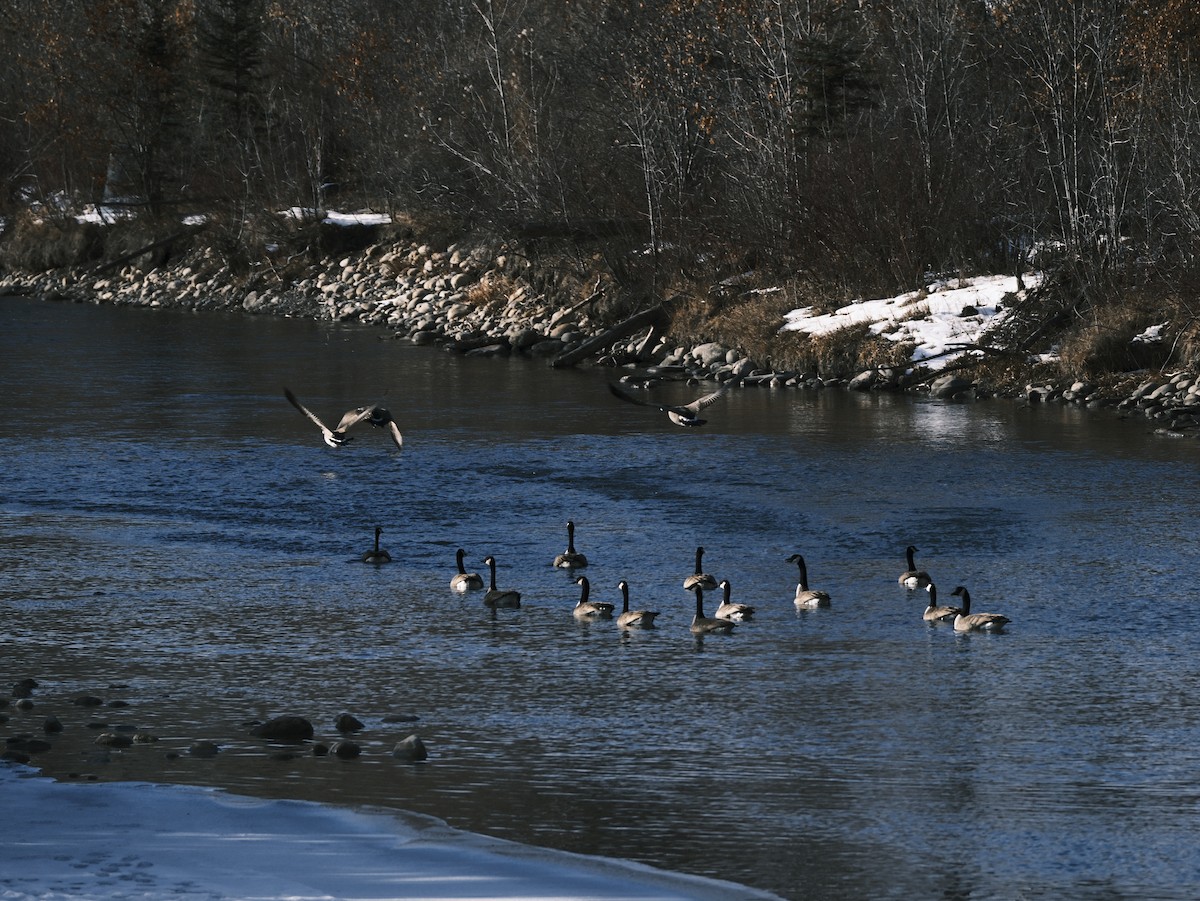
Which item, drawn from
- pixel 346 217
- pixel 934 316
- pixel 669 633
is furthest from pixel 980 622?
pixel 346 217

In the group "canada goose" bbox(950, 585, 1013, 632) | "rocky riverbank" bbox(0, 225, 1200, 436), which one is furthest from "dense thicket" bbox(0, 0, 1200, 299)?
"canada goose" bbox(950, 585, 1013, 632)

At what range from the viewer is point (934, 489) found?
21688 millimetres

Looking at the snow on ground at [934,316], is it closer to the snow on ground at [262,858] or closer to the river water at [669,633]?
the river water at [669,633]

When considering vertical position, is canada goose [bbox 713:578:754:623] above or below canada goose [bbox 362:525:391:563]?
below

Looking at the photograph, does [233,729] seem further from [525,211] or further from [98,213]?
[98,213]

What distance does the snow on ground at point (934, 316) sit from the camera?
32.6 m

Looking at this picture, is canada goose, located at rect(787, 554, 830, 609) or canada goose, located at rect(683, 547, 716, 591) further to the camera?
canada goose, located at rect(683, 547, 716, 591)

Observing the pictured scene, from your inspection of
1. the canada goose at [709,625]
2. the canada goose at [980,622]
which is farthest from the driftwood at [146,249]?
the canada goose at [980,622]

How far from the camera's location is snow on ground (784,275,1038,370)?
3262cm

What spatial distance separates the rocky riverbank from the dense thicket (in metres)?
1.81

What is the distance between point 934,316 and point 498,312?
13457 millimetres

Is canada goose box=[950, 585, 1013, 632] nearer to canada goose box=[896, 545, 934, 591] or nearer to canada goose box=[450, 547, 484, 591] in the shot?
canada goose box=[896, 545, 934, 591]

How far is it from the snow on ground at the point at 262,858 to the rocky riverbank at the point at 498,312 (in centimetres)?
1924

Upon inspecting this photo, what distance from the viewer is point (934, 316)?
3359cm
